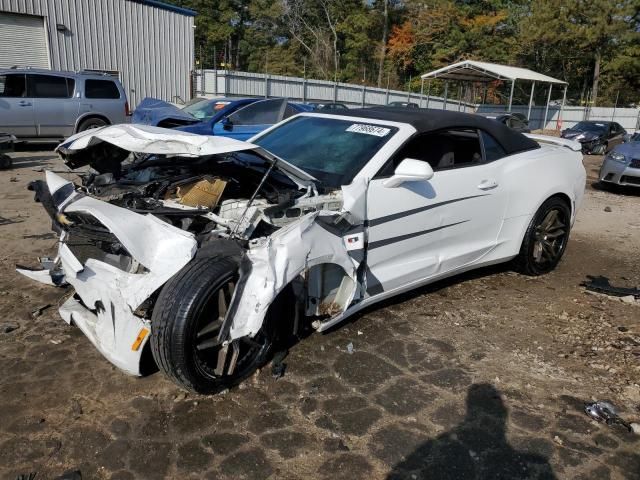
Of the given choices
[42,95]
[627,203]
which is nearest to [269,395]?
[627,203]

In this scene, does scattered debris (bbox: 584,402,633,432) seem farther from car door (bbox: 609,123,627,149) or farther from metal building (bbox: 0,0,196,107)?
car door (bbox: 609,123,627,149)

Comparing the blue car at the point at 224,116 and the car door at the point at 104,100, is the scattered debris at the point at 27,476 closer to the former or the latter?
the blue car at the point at 224,116

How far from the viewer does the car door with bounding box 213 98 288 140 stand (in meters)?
9.76

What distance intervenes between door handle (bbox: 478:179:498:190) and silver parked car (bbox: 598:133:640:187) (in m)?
7.46

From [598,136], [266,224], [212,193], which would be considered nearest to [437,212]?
[266,224]

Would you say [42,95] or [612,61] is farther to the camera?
[612,61]

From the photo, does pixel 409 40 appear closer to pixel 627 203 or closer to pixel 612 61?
pixel 612 61

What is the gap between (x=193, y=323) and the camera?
2668 mm

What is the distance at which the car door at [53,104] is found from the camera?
12.0m

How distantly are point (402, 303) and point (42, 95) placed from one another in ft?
36.7

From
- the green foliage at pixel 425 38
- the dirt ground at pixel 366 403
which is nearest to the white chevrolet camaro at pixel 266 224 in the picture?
the dirt ground at pixel 366 403

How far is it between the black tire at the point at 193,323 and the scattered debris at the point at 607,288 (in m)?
3.66

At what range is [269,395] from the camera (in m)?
3.04

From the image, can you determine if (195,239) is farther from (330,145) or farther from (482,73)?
(482,73)
